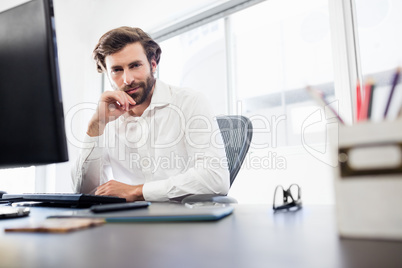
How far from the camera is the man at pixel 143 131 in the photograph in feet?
4.01

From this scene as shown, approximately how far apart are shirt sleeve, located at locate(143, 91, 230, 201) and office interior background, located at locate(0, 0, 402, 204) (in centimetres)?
69

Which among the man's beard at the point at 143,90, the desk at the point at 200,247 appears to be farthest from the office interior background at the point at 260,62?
the desk at the point at 200,247

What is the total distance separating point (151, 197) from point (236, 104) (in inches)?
72.5

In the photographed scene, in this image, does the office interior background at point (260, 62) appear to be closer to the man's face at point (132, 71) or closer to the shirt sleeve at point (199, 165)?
the shirt sleeve at point (199, 165)

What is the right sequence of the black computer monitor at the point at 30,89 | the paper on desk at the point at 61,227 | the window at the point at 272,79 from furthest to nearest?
the window at the point at 272,79 < the black computer monitor at the point at 30,89 < the paper on desk at the point at 61,227

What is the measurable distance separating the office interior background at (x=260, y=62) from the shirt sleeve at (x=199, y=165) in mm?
688

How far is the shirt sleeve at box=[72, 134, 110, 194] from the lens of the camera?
128cm

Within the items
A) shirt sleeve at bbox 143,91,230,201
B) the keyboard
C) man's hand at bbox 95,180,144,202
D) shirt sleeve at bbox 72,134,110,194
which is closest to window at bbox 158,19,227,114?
shirt sleeve at bbox 143,91,230,201

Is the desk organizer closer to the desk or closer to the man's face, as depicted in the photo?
the desk

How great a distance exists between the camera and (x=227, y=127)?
1412 mm

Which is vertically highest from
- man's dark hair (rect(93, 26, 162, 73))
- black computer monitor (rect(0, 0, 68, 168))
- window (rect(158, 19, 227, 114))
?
window (rect(158, 19, 227, 114))

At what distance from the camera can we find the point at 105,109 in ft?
4.00

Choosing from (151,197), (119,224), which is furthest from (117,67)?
→ (119,224)

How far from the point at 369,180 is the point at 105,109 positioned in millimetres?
1069
